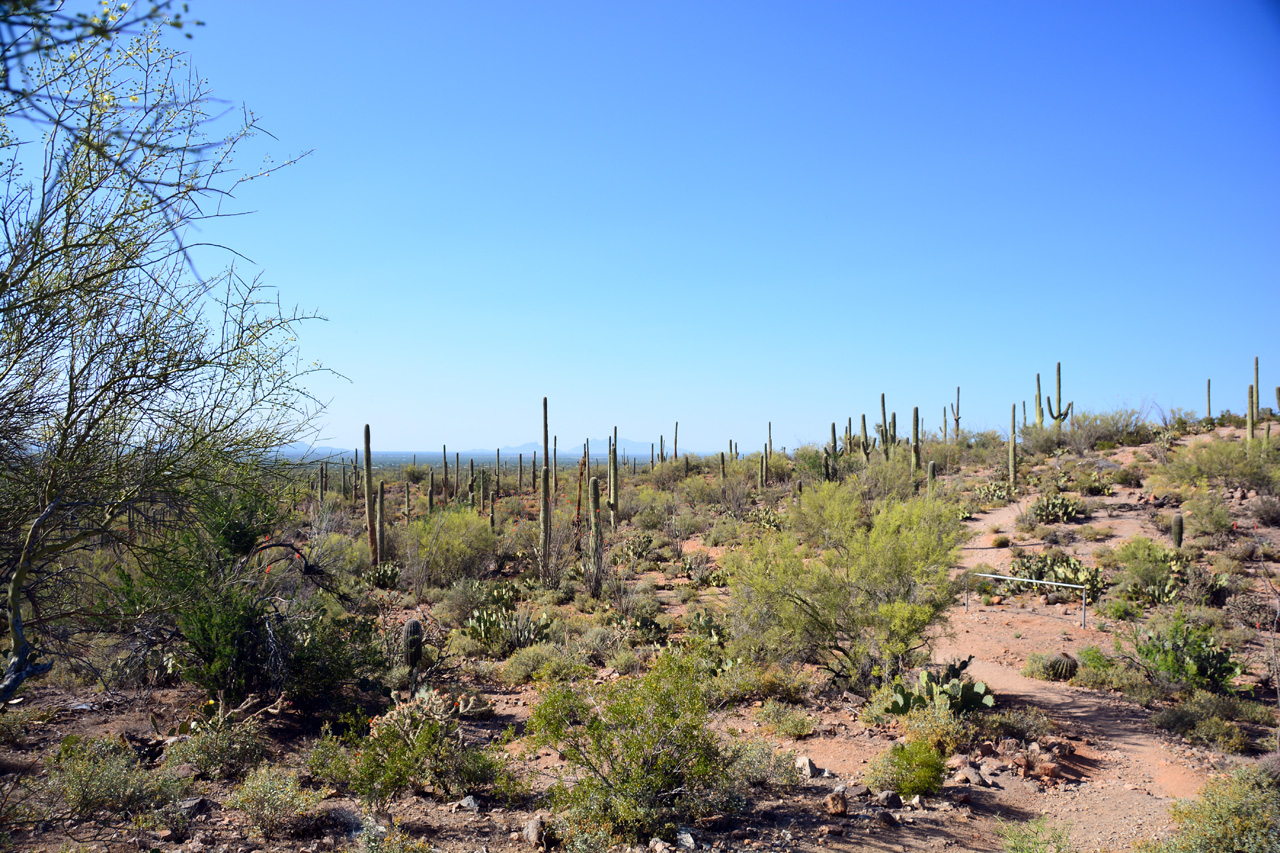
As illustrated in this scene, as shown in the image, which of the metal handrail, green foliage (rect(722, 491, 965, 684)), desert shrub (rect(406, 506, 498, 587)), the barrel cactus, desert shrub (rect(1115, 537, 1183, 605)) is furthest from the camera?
desert shrub (rect(406, 506, 498, 587))

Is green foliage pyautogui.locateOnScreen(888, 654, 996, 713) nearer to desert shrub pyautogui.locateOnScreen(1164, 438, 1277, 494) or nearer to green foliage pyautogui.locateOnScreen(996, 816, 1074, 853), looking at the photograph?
green foliage pyautogui.locateOnScreen(996, 816, 1074, 853)

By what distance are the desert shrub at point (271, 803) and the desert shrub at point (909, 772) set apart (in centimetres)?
493

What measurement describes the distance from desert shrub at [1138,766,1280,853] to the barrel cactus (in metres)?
4.57

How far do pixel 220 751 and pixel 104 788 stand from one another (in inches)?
49.8

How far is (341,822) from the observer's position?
5.45m

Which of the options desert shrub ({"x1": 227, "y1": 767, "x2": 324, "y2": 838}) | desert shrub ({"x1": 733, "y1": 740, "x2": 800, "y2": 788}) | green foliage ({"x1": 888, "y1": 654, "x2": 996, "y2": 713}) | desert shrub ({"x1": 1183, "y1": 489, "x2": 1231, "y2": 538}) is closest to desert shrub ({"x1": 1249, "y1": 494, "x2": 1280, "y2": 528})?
desert shrub ({"x1": 1183, "y1": 489, "x2": 1231, "y2": 538})

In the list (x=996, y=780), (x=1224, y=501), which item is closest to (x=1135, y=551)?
(x=1224, y=501)

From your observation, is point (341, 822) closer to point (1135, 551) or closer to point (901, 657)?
point (901, 657)

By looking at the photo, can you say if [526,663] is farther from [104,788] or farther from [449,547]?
[449,547]

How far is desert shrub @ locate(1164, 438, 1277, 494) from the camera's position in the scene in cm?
1900

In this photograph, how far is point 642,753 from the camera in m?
5.62

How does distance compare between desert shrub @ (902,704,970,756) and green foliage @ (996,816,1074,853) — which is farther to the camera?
desert shrub @ (902,704,970,756)

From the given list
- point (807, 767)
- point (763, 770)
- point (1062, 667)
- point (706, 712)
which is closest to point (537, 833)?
point (706, 712)

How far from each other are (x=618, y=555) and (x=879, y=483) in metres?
9.40
